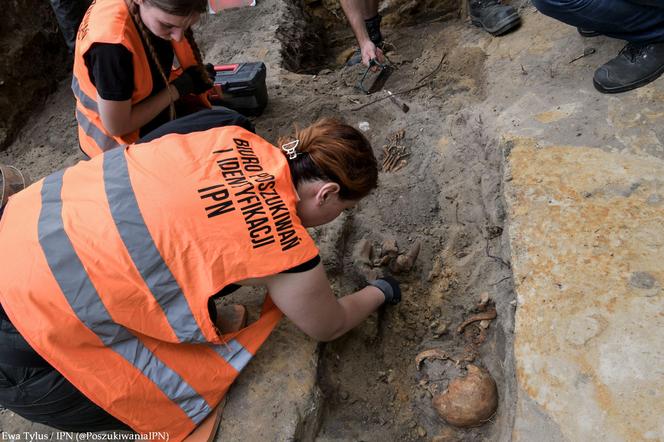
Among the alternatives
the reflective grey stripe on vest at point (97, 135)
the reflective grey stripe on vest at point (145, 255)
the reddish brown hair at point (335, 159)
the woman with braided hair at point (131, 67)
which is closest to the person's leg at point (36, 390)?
the reflective grey stripe on vest at point (145, 255)

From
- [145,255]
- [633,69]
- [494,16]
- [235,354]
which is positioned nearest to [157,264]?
[145,255]

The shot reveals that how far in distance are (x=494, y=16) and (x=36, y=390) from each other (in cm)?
343

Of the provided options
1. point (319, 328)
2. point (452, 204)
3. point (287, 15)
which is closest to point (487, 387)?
point (319, 328)

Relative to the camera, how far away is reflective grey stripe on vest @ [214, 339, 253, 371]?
68.1 inches

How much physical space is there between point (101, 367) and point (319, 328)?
2.33 feet

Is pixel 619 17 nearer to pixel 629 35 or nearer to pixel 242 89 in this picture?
pixel 629 35

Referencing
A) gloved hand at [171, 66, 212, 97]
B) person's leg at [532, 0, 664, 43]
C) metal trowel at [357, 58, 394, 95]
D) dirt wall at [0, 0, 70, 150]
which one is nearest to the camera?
person's leg at [532, 0, 664, 43]

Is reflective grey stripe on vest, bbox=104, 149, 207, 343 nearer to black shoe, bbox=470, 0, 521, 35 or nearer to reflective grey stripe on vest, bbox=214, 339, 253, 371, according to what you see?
reflective grey stripe on vest, bbox=214, 339, 253, 371

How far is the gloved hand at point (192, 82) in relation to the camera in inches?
104

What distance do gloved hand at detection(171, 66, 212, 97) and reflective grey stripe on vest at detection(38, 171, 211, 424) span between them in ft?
3.76

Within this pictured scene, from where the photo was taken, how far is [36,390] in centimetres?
159

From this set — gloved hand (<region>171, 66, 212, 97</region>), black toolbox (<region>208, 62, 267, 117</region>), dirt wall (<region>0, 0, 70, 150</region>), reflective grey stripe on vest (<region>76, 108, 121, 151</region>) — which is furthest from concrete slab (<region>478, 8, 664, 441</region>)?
dirt wall (<region>0, 0, 70, 150</region>)

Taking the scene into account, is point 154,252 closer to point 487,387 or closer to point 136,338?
point 136,338

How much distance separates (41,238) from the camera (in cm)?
146
